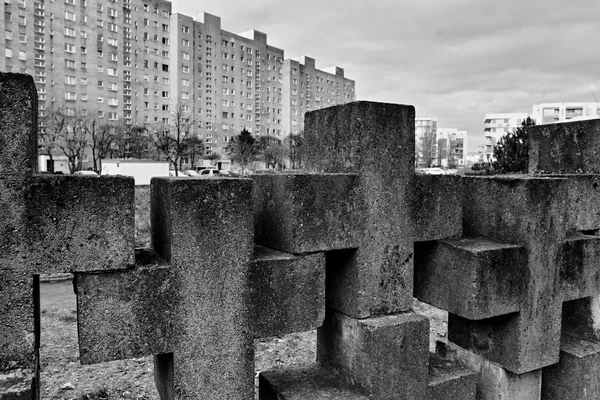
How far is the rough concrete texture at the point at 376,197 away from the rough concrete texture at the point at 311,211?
9 centimetres

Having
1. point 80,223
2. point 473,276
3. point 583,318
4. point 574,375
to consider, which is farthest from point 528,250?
point 80,223

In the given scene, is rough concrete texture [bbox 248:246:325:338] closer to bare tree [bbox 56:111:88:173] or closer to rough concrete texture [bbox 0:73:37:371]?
rough concrete texture [bbox 0:73:37:371]

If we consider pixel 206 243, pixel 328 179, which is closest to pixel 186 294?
pixel 206 243

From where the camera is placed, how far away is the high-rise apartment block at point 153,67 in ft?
197

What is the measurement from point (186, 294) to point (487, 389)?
2253 millimetres

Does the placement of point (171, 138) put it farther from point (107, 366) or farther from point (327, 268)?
point (327, 268)

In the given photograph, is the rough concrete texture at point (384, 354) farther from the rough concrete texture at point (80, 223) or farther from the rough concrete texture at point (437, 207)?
the rough concrete texture at point (80, 223)

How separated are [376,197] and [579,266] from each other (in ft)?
5.76

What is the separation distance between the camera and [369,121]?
8.73 ft

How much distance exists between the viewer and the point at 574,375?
11.2ft

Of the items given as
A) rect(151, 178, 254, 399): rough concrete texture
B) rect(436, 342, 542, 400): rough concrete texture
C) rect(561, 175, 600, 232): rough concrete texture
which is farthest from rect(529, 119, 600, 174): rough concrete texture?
rect(151, 178, 254, 399): rough concrete texture

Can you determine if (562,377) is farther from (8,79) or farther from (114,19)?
(114,19)

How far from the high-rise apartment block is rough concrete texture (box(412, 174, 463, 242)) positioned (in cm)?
6501

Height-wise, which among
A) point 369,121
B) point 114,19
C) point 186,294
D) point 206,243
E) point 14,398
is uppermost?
point 114,19
